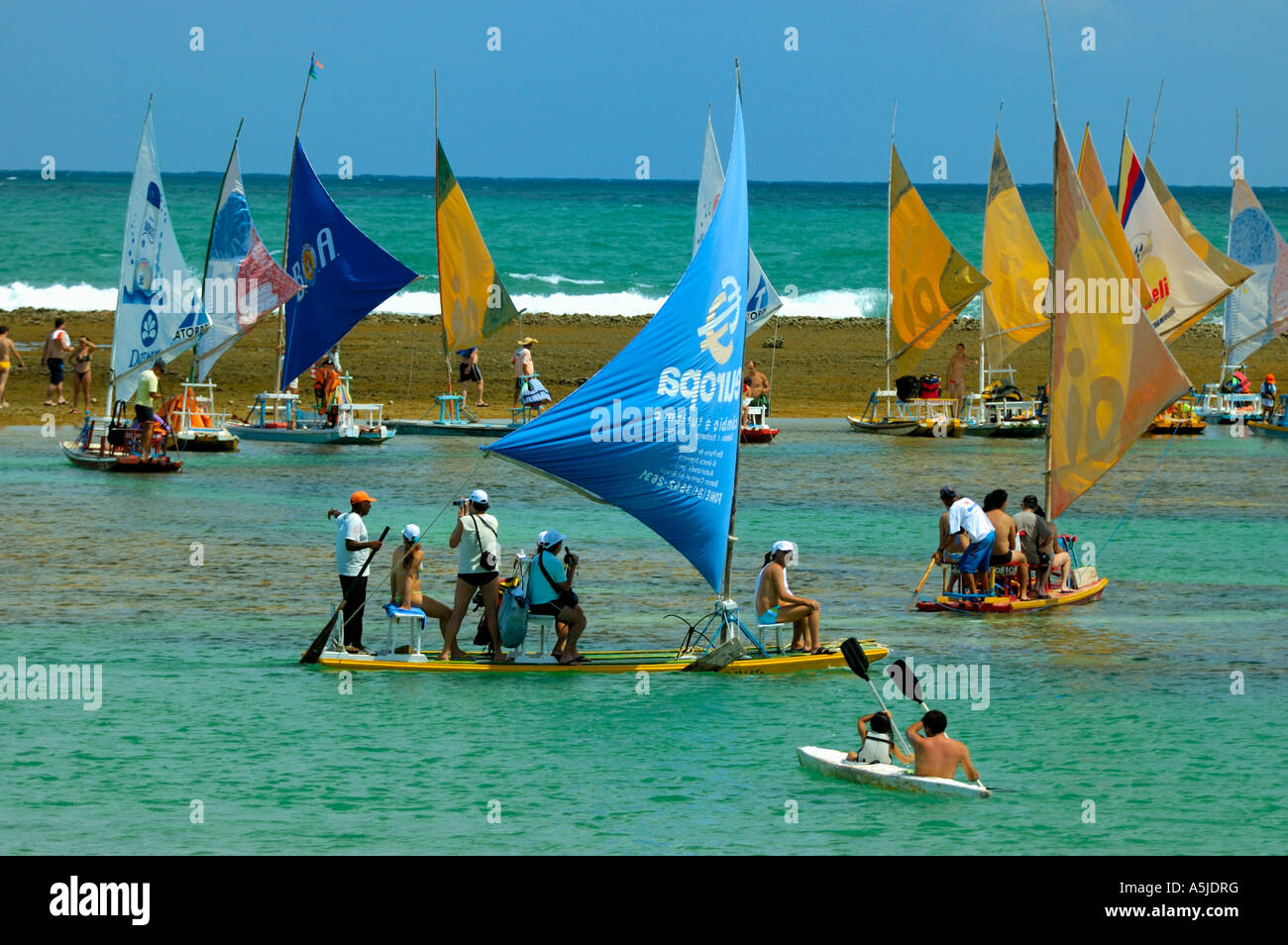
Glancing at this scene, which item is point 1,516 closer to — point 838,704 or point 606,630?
point 606,630

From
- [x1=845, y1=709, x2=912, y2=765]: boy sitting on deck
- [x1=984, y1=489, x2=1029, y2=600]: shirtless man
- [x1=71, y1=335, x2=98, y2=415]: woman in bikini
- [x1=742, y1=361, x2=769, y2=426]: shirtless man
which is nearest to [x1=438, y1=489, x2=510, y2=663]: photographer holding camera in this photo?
[x1=845, y1=709, x2=912, y2=765]: boy sitting on deck

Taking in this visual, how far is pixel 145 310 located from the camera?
109ft

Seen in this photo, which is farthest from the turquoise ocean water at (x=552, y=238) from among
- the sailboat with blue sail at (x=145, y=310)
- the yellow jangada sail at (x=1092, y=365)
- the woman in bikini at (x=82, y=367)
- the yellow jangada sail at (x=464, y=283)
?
the yellow jangada sail at (x=1092, y=365)

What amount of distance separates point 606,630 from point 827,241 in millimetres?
88559

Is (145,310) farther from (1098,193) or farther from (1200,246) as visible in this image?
(1200,246)

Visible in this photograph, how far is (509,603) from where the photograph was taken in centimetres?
1742

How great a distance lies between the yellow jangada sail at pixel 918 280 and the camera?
41.8m

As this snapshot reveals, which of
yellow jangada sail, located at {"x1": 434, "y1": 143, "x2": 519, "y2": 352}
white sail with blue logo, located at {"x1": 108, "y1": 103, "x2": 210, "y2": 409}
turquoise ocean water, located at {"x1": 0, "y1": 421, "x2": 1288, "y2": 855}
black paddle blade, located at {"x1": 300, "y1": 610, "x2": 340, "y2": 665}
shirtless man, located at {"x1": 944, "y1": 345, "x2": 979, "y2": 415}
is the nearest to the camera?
turquoise ocean water, located at {"x1": 0, "y1": 421, "x2": 1288, "y2": 855}

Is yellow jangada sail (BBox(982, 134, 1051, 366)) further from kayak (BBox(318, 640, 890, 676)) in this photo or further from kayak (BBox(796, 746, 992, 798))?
kayak (BBox(796, 746, 992, 798))

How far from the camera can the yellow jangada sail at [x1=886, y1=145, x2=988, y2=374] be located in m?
41.8

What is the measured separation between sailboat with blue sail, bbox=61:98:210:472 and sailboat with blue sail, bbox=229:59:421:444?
484 centimetres

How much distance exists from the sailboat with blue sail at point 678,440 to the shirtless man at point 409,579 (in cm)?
56
